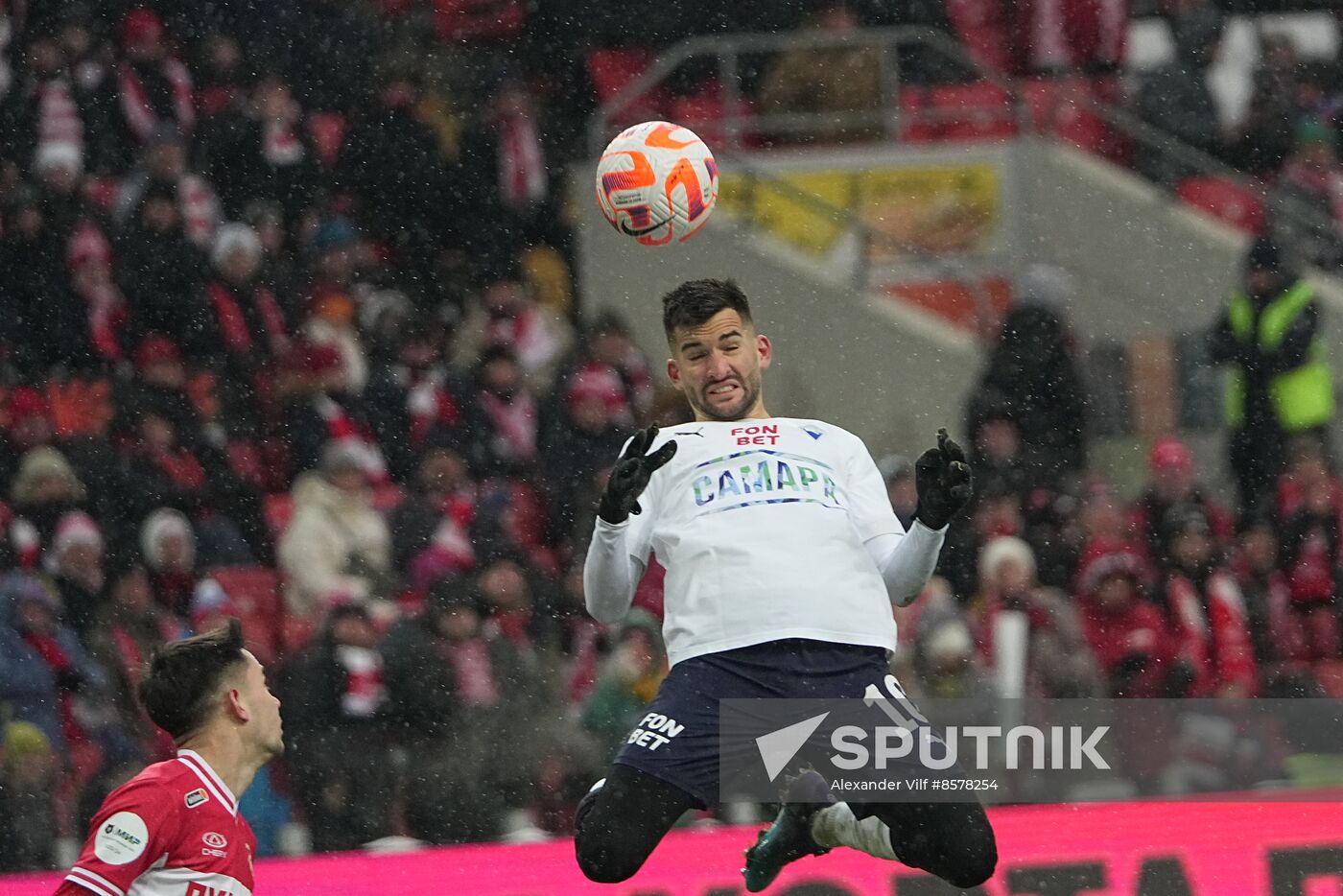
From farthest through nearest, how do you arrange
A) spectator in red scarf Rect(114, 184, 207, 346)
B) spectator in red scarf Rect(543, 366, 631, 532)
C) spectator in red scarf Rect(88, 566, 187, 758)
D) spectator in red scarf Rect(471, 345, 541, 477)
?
spectator in red scarf Rect(114, 184, 207, 346)
spectator in red scarf Rect(471, 345, 541, 477)
spectator in red scarf Rect(543, 366, 631, 532)
spectator in red scarf Rect(88, 566, 187, 758)

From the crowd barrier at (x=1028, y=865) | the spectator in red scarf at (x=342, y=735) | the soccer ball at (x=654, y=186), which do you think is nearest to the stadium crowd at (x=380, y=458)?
the spectator in red scarf at (x=342, y=735)

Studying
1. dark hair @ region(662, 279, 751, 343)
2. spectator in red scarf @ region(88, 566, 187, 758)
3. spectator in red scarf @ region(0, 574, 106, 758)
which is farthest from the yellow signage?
dark hair @ region(662, 279, 751, 343)

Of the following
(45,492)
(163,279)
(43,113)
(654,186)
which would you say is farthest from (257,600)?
(654,186)

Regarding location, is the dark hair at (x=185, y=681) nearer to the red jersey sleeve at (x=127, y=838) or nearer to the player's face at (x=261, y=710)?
the player's face at (x=261, y=710)

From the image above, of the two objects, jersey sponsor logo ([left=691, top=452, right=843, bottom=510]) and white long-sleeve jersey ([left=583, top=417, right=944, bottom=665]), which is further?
jersey sponsor logo ([left=691, top=452, right=843, bottom=510])

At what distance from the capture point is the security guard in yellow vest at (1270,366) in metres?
10.4

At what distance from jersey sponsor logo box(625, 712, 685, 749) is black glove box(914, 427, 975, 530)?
762 mm

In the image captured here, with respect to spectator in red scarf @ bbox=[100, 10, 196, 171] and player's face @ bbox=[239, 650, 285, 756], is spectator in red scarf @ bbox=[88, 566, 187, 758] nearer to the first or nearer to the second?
spectator in red scarf @ bbox=[100, 10, 196, 171]

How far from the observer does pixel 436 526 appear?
9844 millimetres

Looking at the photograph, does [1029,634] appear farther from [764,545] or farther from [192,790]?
[192,790]

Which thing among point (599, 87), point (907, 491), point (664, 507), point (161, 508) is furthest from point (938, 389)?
point (664, 507)

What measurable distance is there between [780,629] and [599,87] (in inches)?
317

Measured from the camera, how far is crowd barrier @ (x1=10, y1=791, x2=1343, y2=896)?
6.37 meters

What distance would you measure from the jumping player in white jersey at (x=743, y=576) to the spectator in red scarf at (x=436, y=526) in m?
3.91
